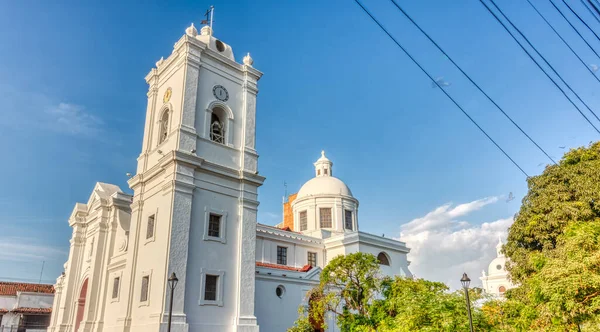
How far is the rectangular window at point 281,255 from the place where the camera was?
90.6ft

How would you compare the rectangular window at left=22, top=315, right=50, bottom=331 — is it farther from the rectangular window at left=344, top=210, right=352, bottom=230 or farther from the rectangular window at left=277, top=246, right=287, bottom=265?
the rectangular window at left=344, top=210, right=352, bottom=230

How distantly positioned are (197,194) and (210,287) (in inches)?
144

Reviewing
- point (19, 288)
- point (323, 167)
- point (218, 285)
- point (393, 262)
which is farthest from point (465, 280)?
point (19, 288)

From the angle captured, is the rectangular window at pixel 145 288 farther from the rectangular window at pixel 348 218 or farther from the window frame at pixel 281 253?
the rectangular window at pixel 348 218

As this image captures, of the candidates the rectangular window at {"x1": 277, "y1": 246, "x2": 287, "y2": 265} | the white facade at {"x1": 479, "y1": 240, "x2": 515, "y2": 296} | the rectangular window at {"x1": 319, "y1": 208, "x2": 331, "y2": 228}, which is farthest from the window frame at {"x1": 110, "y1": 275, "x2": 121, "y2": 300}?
the white facade at {"x1": 479, "y1": 240, "x2": 515, "y2": 296}

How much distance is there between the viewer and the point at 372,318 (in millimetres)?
17062

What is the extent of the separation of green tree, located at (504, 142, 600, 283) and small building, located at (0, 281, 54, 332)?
3456 centimetres

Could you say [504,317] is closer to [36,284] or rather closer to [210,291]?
[210,291]

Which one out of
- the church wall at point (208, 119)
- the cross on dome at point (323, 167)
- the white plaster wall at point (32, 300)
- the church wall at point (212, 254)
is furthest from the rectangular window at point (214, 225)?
the white plaster wall at point (32, 300)

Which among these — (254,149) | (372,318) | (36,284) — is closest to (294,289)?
(372,318)

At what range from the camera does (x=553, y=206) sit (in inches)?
812

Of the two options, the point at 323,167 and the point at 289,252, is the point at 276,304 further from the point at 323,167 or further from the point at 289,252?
the point at 323,167

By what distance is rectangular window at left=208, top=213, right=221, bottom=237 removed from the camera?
698 inches

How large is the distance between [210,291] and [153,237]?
3.12m
